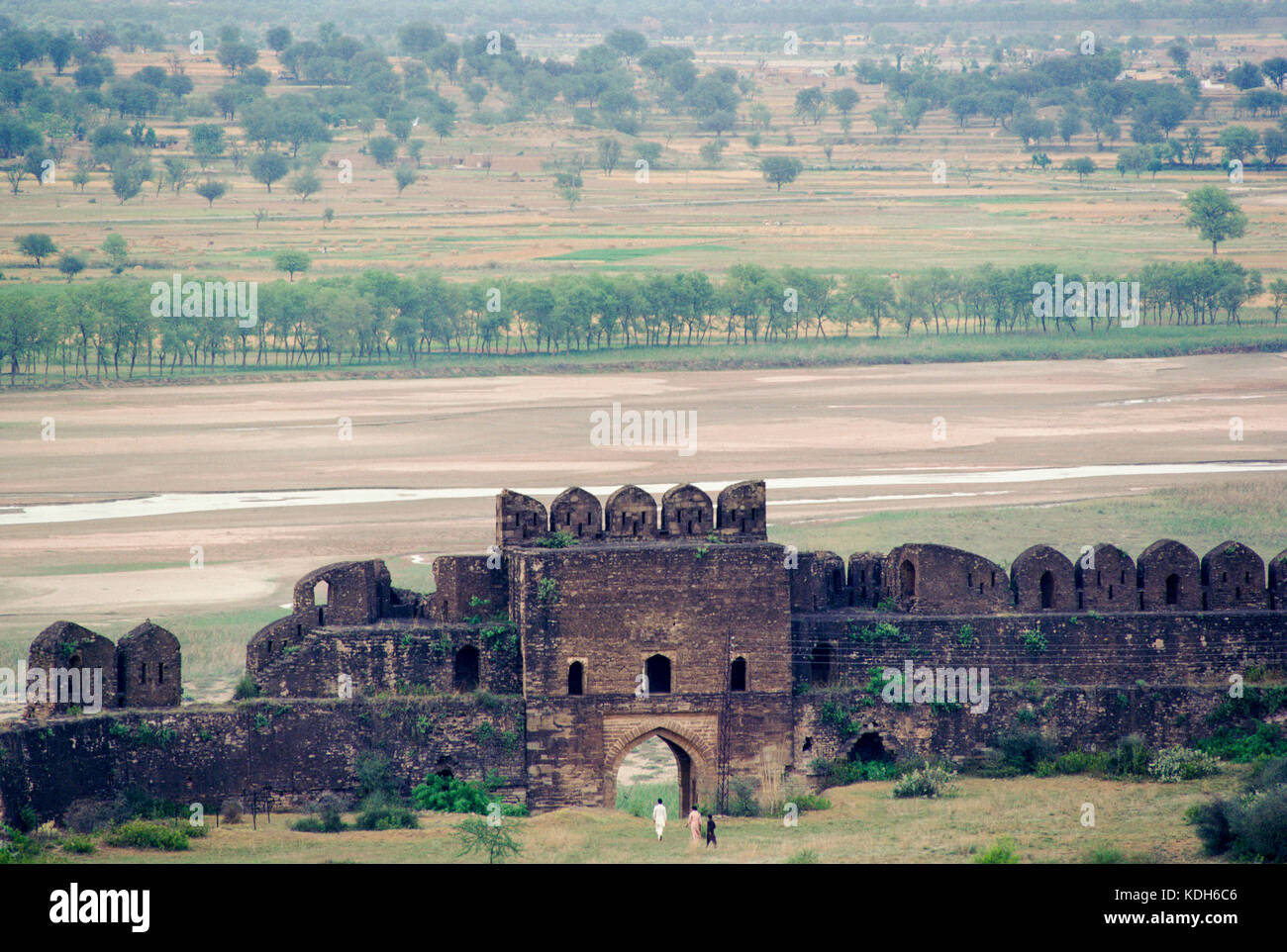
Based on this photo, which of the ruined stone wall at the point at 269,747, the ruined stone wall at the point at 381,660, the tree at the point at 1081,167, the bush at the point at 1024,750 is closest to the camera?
the ruined stone wall at the point at 269,747

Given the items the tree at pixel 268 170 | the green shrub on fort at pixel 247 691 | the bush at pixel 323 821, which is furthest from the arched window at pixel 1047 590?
the tree at pixel 268 170

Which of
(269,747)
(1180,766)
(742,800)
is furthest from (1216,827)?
(269,747)

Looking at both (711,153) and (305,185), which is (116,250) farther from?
(711,153)

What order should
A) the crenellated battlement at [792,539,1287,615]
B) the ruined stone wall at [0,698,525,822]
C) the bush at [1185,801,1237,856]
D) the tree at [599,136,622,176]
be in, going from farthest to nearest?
the tree at [599,136,622,176] < the crenellated battlement at [792,539,1287,615] < the ruined stone wall at [0,698,525,822] < the bush at [1185,801,1237,856]

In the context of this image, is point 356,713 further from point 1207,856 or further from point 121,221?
point 121,221

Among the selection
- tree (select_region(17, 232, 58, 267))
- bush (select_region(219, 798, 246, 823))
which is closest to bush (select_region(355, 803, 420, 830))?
bush (select_region(219, 798, 246, 823))

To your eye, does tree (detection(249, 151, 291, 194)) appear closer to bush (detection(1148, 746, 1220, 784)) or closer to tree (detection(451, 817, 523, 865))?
bush (detection(1148, 746, 1220, 784))

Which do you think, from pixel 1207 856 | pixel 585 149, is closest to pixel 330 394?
pixel 1207 856

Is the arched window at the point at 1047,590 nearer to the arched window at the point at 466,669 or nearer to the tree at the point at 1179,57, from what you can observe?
the arched window at the point at 466,669
